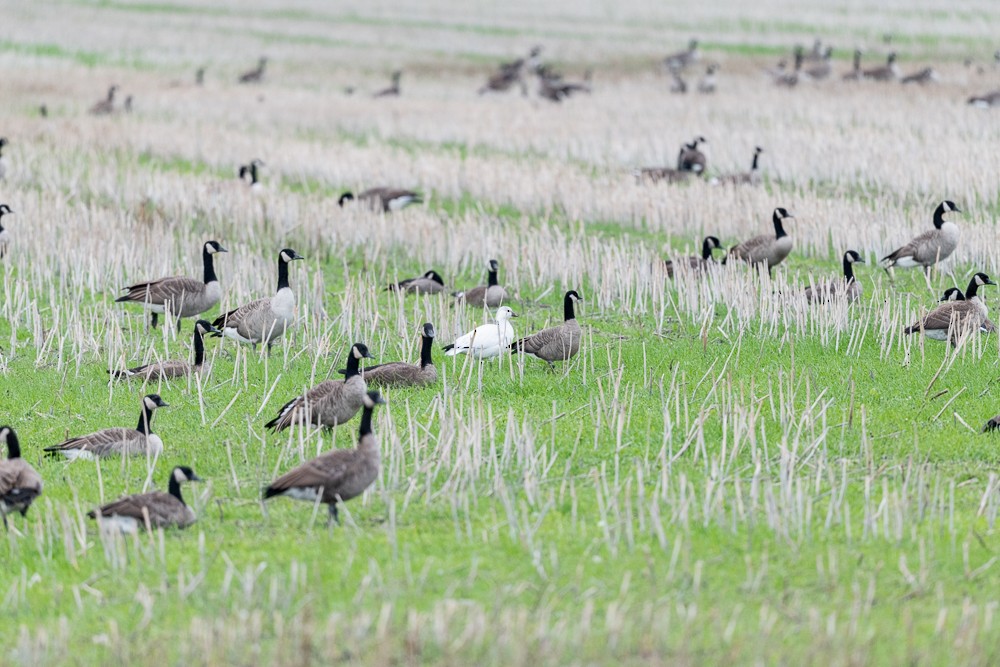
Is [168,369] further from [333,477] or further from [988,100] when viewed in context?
[988,100]

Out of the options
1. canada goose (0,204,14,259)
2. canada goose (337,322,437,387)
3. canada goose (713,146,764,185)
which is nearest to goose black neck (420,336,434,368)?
canada goose (337,322,437,387)

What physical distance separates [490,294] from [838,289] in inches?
184

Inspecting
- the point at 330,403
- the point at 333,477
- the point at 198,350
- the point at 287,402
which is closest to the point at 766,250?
the point at 198,350

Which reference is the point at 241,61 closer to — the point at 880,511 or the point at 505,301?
the point at 505,301

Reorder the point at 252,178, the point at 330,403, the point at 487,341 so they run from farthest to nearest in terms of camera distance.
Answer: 1. the point at 252,178
2. the point at 487,341
3. the point at 330,403

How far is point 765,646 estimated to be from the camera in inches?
326

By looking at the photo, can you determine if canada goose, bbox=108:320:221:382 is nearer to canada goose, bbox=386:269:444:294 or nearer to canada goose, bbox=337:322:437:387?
canada goose, bbox=337:322:437:387

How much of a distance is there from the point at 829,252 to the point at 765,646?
14.8 metres

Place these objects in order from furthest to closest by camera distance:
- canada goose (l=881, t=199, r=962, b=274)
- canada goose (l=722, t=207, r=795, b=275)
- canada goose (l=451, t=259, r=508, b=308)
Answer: canada goose (l=722, t=207, r=795, b=275) → canada goose (l=881, t=199, r=962, b=274) → canada goose (l=451, t=259, r=508, b=308)

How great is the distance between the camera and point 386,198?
25406 mm

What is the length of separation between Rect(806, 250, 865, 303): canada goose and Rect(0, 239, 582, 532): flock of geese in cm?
354

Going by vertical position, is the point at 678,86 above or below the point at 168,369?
above

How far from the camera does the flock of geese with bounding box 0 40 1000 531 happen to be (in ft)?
34.4

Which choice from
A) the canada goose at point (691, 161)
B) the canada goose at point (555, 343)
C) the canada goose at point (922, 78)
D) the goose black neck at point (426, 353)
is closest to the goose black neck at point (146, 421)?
the goose black neck at point (426, 353)
